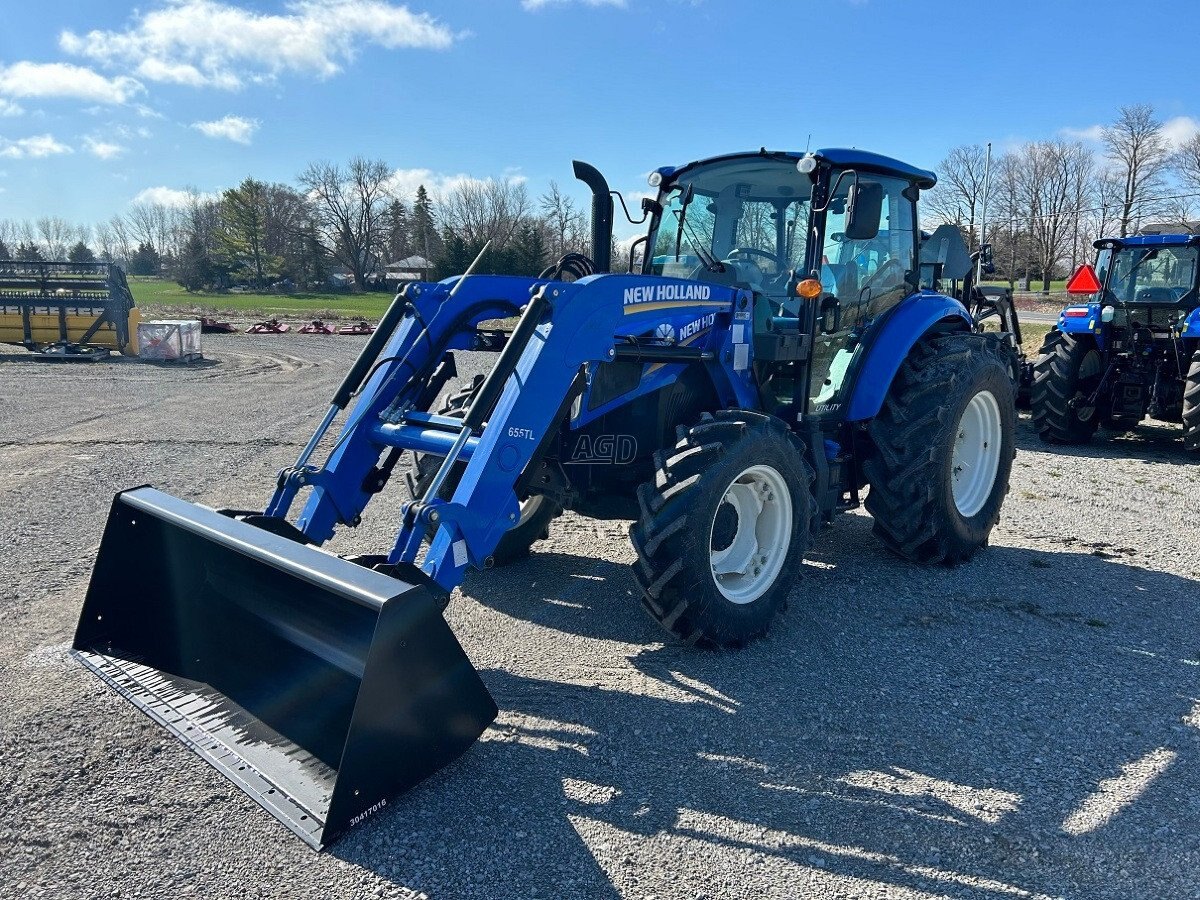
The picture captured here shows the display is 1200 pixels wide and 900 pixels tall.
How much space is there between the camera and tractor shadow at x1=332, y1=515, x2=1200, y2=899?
2711 mm

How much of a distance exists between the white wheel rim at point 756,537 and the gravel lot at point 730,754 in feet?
1.07

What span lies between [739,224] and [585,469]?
1.87m

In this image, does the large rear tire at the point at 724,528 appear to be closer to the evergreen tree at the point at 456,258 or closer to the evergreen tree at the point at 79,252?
the evergreen tree at the point at 456,258

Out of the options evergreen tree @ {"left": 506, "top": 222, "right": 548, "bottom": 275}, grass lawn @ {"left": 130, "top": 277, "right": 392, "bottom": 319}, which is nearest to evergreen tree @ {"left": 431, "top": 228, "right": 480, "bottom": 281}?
evergreen tree @ {"left": 506, "top": 222, "right": 548, "bottom": 275}

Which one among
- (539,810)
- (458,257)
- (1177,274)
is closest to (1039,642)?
(539,810)

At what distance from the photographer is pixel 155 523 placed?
12.8ft

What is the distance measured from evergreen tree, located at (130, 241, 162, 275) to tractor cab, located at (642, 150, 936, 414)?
109 m

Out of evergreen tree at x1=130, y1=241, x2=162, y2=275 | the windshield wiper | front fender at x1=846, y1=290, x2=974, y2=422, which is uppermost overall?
evergreen tree at x1=130, y1=241, x2=162, y2=275

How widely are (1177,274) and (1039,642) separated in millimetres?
8129

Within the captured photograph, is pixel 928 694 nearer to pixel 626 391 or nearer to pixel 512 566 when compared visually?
pixel 626 391

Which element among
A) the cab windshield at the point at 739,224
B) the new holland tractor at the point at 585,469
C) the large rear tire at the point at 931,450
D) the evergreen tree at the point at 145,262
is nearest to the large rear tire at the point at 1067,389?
the new holland tractor at the point at 585,469

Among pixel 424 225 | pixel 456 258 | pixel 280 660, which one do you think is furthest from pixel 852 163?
pixel 424 225

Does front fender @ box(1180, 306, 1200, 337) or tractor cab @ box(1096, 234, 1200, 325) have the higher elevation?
tractor cab @ box(1096, 234, 1200, 325)

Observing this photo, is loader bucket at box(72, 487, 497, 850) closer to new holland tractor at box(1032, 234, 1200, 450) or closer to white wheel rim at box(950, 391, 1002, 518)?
white wheel rim at box(950, 391, 1002, 518)
